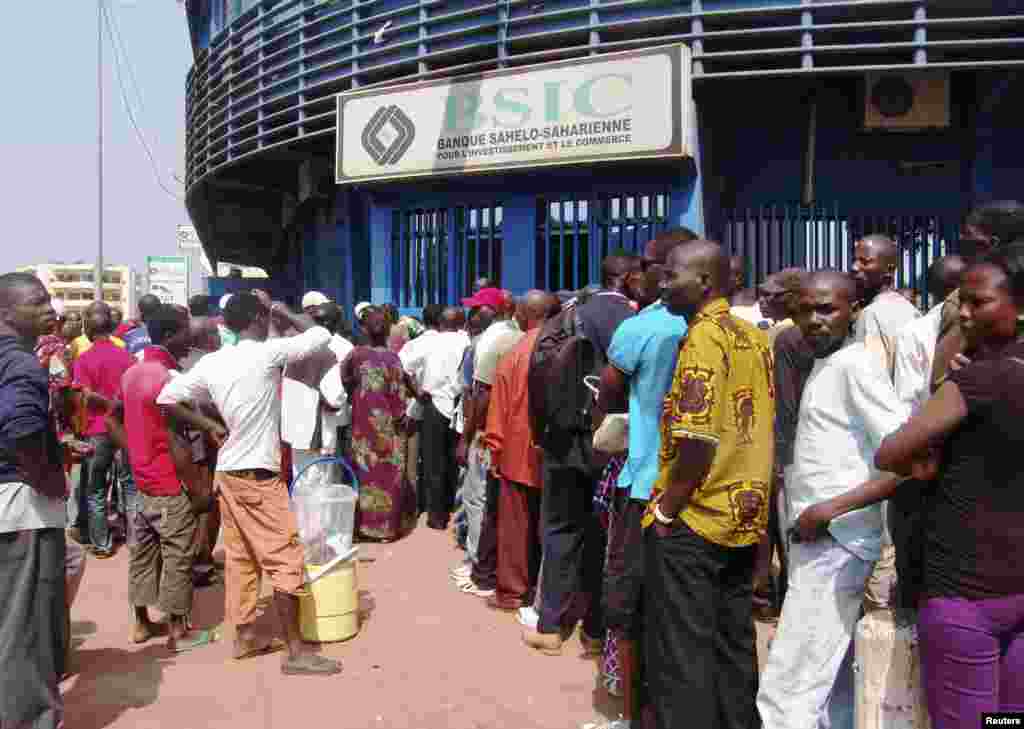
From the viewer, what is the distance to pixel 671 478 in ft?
Result: 9.87

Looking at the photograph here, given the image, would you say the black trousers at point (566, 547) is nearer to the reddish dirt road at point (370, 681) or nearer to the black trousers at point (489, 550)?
the reddish dirt road at point (370, 681)

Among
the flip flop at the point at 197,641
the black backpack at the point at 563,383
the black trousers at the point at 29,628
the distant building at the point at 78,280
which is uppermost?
the distant building at the point at 78,280

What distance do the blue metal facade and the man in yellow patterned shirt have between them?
5.33m

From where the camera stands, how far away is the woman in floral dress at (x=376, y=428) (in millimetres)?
6848

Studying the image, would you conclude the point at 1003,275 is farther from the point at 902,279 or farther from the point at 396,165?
the point at 396,165

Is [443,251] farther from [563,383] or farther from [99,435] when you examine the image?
[563,383]

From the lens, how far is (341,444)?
23.5 feet

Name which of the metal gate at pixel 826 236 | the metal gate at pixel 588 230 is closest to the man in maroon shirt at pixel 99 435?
the metal gate at pixel 588 230

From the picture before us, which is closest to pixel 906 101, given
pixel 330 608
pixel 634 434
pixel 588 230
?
pixel 588 230

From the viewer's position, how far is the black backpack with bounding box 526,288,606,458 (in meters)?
4.39

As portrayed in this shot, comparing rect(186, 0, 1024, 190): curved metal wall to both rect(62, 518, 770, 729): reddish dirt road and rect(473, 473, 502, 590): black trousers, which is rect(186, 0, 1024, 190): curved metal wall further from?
rect(62, 518, 770, 729): reddish dirt road

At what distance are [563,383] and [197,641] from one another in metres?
2.44

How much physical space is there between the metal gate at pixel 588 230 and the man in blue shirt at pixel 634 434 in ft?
16.7

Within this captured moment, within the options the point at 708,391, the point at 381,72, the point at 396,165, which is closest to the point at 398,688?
the point at 708,391
